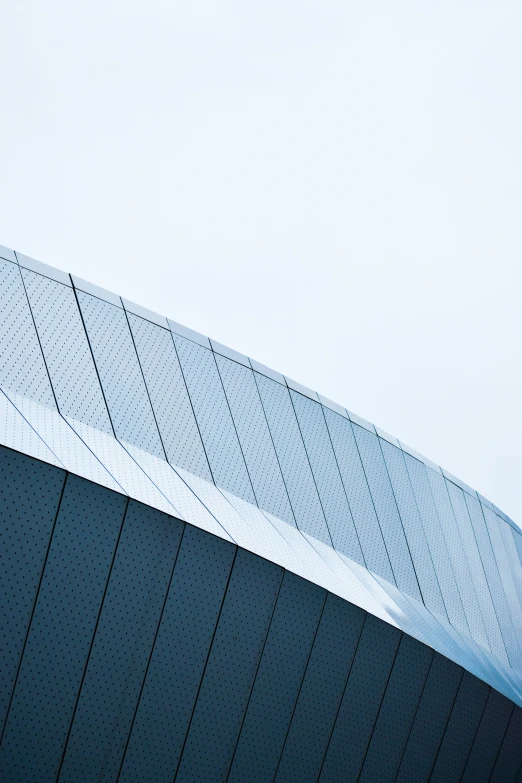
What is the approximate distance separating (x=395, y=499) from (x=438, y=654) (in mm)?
6909

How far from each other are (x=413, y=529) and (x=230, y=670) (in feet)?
29.8

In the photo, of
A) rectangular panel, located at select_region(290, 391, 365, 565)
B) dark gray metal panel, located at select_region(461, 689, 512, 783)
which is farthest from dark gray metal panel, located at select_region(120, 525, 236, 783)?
rectangular panel, located at select_region(290, 391, 365, 565)

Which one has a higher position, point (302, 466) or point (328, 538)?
point (302, 466)

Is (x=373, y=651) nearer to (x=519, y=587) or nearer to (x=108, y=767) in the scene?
(x=108, y=767)

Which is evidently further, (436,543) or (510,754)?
(436,543)

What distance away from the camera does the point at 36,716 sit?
7.10 metres

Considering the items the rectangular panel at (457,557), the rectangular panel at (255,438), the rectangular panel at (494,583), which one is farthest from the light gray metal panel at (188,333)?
the rectangular panel at (494,583)

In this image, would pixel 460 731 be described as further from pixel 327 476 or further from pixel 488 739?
pixel 327 476

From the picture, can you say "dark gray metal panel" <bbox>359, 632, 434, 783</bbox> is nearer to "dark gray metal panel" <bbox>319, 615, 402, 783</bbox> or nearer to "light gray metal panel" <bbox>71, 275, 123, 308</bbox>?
"dark gray metal panel" <bbox>319, 615, 402, 783</bbox>

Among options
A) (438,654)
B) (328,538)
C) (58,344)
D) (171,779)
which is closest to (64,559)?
(171,779)

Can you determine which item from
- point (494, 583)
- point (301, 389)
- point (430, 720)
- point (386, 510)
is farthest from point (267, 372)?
point (430, 720)

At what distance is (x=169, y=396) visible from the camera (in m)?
14.0

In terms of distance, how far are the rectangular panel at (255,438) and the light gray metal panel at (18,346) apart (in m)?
3.99

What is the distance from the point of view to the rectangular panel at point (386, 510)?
15773mm
